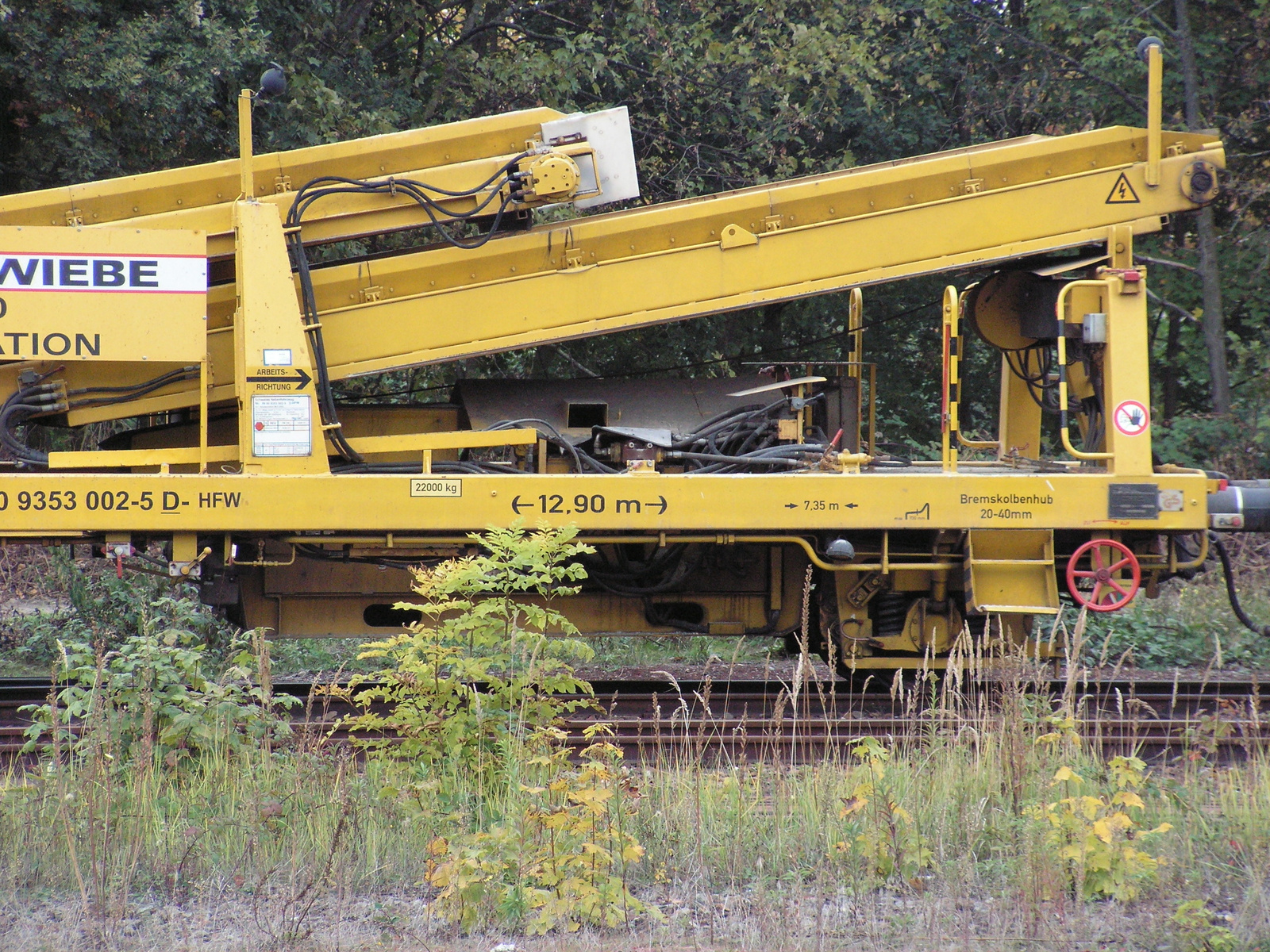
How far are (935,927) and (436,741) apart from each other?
6.53ft

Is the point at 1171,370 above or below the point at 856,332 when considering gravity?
above

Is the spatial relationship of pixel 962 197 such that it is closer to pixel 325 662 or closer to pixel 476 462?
pixel 476 462

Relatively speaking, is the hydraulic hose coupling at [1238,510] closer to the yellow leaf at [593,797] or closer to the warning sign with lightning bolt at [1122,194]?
the warning sign with lightning bolt at [1122,194]

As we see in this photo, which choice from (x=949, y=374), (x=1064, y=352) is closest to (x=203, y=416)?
(x=949, y=374)

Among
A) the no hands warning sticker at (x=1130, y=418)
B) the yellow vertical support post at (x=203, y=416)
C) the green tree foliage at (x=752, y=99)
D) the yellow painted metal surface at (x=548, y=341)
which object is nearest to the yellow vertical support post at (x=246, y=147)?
the yellow painted metal surface at (x=548, y=341)

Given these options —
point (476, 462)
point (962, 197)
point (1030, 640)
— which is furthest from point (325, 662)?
point (962, 197)

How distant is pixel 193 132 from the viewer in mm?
10344

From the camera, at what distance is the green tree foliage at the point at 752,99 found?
10180 mm

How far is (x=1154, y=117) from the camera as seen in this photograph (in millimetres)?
6418

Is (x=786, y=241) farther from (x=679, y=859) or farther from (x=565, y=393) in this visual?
(x=679, y=859)

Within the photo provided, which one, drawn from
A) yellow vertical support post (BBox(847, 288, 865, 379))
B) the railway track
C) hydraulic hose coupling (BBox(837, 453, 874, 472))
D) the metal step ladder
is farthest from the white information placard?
the metal step ladder

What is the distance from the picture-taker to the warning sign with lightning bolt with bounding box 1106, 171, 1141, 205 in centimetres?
661

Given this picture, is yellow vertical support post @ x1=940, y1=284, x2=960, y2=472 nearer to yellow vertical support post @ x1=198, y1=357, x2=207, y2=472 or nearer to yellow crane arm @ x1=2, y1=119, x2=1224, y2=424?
yellow crane arm @ x1=2, y1=119, x2=1224, y2=424

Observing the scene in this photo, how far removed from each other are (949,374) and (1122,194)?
166cm
